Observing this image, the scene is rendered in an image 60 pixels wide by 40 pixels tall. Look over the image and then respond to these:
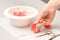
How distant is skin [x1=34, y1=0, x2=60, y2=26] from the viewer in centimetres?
93

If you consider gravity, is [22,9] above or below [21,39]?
above

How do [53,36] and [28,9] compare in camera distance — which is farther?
[28,9]

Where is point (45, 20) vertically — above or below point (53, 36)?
above

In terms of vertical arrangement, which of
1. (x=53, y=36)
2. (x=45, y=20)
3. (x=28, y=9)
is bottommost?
(x=53, y=36)

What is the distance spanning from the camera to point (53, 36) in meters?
0.87

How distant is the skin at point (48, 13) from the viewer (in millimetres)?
928

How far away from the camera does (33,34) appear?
2.94 ft

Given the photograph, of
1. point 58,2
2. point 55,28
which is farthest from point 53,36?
point 58,2

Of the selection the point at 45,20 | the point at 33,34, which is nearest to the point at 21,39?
the point at 33,34

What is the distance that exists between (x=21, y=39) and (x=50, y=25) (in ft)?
0.62

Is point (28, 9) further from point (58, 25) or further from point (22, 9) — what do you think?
point (58, 25)

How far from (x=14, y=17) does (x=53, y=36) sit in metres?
0.23

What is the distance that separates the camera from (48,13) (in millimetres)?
953

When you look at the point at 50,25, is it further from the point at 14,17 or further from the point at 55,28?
the point at 14,17
